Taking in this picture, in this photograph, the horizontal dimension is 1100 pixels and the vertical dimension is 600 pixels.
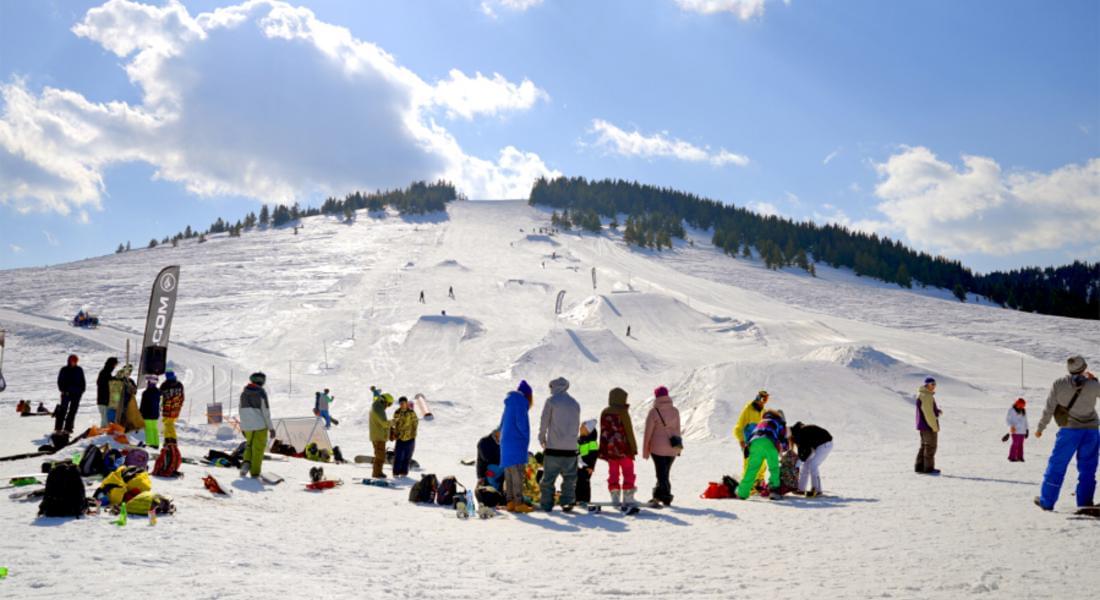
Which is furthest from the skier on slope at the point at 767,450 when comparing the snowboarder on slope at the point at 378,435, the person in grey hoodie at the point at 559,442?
the snowboarder on slope at the point at 378,435

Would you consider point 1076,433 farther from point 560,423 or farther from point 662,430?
point 560,423

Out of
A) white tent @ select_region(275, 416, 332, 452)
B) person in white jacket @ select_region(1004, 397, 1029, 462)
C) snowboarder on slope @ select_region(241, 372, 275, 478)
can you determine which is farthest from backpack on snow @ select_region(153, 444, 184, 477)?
person in white jacket @ select_region(1004, 397, 1029, 462)

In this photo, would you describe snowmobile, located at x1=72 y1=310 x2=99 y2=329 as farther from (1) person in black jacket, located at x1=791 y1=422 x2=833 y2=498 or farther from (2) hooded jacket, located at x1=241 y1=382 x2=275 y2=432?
(1) person in black jacket, located at x1=791 y1=422 x2=833 y2=498

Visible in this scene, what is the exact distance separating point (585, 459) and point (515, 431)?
1.48m

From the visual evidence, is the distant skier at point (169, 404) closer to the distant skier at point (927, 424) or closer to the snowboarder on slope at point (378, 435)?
the snowboarder on slope at point (378, 435)

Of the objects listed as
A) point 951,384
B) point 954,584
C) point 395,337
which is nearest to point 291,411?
point 395,337

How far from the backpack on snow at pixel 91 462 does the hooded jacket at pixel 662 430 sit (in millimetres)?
6816

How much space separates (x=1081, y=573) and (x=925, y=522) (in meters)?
2.20

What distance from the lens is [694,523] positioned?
26.0 feet

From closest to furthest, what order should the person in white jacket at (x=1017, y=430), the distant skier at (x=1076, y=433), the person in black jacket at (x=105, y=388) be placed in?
the distant skier at (x=1076, y=433) < the person in black jacket at (x=105, y=388) < the person in white jacket at (x=1017, y=430)

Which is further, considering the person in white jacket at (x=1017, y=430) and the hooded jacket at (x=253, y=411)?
the person in white jacket at (x=1017, y=430)

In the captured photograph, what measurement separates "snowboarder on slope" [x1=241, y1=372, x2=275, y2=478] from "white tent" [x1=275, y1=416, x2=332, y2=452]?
611 centimetres

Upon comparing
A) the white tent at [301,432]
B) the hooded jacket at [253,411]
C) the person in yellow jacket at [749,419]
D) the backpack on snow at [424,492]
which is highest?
the person in yellow jacket at [749,419]

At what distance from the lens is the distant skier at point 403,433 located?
12.1 m
